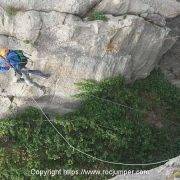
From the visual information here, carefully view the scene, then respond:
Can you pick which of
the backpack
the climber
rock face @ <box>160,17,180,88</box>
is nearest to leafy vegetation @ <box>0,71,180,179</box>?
the climber

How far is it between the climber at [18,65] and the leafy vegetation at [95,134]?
112 centimetres

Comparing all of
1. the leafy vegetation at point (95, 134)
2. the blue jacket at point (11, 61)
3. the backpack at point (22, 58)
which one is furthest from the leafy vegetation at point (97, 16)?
the blue jacket at point (11, 61)

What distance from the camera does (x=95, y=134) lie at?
1748cm

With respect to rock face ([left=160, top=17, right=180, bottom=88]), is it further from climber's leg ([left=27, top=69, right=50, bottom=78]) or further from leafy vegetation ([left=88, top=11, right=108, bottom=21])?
climber's leg ([left=27, top=69, right=50, bottom=78])

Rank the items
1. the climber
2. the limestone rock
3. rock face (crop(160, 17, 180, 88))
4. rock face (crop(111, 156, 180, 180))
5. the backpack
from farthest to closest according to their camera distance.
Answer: rock face (crop(160, 17, 180, 88)) < the limestone rock < the backpack < the climber < rock face (crop(111, 156, 180, 180))

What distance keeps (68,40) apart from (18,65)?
1891mm

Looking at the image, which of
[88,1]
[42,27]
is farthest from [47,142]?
[88,1]

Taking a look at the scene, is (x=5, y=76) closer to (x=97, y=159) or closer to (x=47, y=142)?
(x=47, y=142)

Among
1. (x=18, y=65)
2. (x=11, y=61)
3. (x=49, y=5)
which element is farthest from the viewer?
(x=49, y=5)

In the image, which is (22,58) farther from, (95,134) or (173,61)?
(173,61)

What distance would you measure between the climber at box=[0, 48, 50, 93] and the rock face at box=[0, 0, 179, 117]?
0.24m

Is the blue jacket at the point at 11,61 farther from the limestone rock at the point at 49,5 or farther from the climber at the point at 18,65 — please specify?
the limestone rock at the point at 49,5

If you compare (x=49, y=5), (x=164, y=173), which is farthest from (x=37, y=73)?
(x=164, y=173)

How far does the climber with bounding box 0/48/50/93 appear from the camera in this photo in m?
16.4
